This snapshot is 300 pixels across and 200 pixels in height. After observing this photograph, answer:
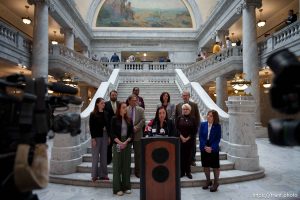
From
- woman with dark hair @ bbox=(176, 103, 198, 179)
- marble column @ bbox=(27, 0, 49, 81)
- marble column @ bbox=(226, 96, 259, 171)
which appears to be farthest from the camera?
marble column @ bbox=(27, 0, 49, 81)

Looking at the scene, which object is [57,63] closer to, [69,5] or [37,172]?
[69,5]

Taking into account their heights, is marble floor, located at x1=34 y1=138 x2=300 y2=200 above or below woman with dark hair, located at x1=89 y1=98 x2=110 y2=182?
below

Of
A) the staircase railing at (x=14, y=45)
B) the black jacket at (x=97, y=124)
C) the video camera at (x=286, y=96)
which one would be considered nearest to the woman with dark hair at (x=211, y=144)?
the black jacket at (x=97, y=124)

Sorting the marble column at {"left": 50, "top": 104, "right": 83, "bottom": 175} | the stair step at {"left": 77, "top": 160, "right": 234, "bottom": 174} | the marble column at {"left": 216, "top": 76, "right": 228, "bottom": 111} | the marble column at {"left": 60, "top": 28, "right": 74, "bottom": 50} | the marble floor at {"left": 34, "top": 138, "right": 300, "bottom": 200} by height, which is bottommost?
the marble floor at {"left": 34, "top": 138, "right": 300, "bottom": 200}

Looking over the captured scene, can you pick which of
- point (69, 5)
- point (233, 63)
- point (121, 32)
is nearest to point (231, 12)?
point (233, 63)

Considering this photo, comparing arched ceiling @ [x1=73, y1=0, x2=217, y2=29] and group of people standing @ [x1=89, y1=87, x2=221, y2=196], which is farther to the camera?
arched ceiling @ [x1=73, y1=0, x2=217, y2=29]

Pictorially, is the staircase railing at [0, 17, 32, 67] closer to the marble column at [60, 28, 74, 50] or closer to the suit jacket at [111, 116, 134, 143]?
the marble column at [60, 28, 74, 50]

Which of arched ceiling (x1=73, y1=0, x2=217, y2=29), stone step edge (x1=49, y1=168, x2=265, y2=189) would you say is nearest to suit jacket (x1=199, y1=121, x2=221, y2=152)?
stone step edge (x1=49, y1=168, x2=265, y2=189)

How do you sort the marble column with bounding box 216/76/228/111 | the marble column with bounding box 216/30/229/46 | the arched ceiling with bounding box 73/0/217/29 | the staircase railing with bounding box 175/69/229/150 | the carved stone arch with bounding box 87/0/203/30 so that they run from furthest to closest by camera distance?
the carved stone arch with bounding box 87/0/203/30
the arched ceiling with bounding box 73/0/217/29
the marble column with bounding box 216/30/229/46
the marble column with bounding box 216/76/228/111
the staircase railing with bounding box 175/69/229/150

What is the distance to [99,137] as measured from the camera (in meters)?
5.68

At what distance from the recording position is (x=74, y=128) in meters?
2.22

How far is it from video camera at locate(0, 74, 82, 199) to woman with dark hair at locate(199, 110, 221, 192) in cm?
402

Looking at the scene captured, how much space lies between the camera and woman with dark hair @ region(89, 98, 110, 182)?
220 inches

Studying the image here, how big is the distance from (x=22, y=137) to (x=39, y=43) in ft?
43.9
